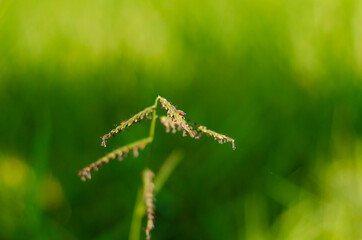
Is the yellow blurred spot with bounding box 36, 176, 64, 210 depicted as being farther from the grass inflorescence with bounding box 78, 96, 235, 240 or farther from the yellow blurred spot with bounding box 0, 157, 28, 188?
the grass inflorescence with bounding box 78, 96, 235, 240

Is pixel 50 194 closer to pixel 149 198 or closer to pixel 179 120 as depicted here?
pixel 149 198

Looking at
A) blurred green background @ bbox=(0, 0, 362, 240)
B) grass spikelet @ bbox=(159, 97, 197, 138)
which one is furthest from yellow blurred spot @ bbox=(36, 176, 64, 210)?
grass spikelet @ bbox=(159, 97, 197, 138)

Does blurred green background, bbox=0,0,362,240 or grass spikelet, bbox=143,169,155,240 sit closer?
grass spikelet, bbox=143,169,155,240

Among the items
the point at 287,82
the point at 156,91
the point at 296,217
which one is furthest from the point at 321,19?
the point at 296,217

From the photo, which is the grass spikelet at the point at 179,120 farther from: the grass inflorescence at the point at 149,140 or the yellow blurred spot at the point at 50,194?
the yellow blurred spot at the point at 50,194

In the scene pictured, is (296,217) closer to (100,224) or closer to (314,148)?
(314,148)

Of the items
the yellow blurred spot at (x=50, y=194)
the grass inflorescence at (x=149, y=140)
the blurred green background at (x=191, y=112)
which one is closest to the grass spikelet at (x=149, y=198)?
the grass inflorescence at (x=149, y=140)
